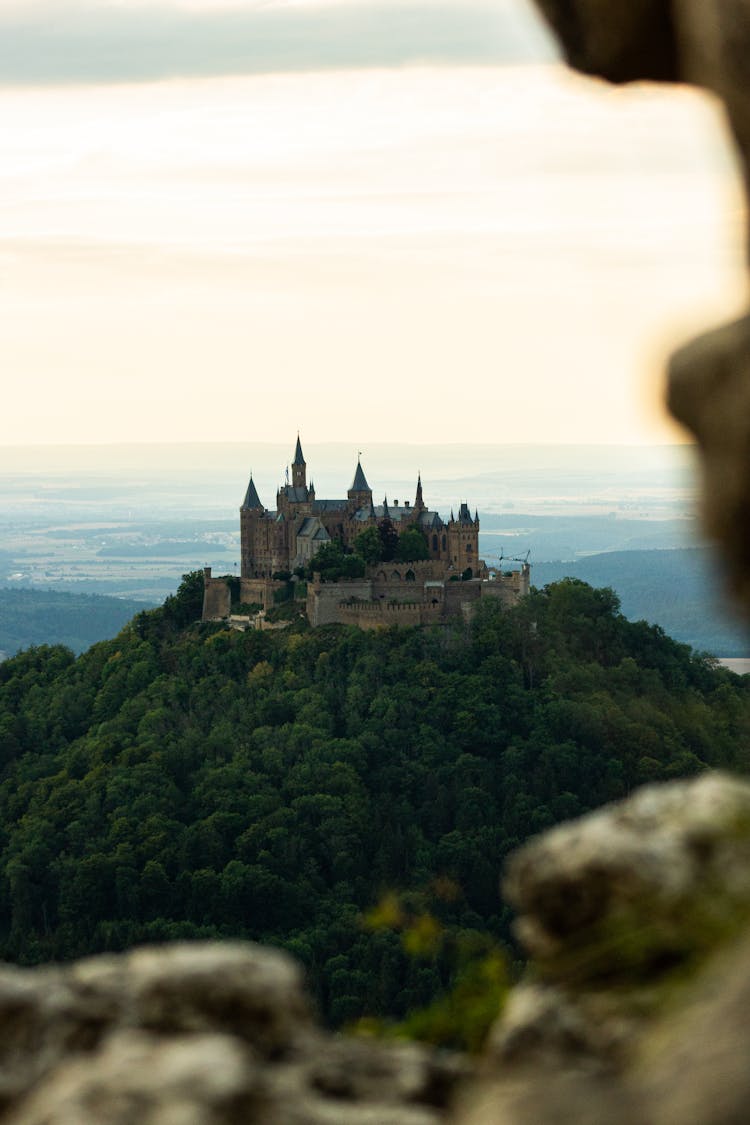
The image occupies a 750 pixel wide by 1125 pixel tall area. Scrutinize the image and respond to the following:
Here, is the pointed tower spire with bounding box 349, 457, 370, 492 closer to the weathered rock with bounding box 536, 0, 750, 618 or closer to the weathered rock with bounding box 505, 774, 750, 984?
the weathered rock with bounding box 505, 774, 750, 984

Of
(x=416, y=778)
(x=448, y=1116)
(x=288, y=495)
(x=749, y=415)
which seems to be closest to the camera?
(x=749, y=415)

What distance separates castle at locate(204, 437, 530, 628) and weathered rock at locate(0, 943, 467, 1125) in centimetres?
7631

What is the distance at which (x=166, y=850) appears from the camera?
7412cm

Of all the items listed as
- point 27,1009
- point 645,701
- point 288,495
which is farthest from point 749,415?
point 288,495

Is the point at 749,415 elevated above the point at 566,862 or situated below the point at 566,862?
above

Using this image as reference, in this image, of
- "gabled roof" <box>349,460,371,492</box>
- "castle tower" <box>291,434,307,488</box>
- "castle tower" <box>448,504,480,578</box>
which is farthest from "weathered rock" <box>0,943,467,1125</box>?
"castle tower" <box>291,434,307,488</box>

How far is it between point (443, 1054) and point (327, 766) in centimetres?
7359

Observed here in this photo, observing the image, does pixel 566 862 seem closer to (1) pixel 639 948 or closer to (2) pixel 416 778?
(1) pixel 639 948

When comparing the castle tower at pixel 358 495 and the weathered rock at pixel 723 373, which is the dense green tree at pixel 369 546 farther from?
the weathered rock at pixel 723 373

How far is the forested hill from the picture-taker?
236ft

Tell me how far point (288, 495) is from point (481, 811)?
2495cm

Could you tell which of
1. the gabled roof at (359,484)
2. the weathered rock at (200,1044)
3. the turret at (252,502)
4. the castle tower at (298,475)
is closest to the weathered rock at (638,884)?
the weathered rock at (200,1044)

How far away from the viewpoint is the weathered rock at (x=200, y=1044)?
217 inches

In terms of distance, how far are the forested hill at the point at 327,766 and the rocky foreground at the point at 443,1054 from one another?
58.8 meters
